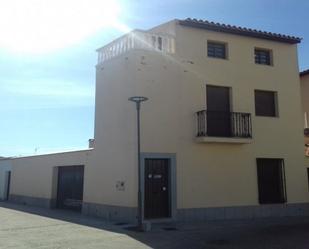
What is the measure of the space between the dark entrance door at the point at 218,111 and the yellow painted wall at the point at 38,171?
5.70 meters

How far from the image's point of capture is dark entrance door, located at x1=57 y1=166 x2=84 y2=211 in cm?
1931

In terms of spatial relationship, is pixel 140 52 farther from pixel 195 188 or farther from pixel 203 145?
pixel 195 188

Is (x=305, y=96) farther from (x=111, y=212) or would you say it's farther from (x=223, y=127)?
(x=111, y=212)

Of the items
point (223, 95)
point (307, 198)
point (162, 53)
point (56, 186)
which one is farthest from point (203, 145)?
point (56, 186)

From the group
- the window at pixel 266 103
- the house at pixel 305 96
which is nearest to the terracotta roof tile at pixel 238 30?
the window at pixel 266 103

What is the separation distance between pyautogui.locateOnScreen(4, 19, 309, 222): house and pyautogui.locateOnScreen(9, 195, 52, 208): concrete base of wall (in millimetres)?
3217

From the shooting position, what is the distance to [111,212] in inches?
632

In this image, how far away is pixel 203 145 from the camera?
1636cm

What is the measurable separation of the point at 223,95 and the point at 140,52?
4.01m

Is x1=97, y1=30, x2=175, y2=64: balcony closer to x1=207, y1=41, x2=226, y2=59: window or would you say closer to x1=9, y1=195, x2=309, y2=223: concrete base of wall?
x1=207, y1=41, x2=226, y2=59: window

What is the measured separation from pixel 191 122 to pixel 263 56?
524 cm

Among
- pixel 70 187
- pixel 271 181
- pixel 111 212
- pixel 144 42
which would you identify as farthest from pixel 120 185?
pixel 271 181

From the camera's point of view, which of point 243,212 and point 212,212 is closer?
point 212,212

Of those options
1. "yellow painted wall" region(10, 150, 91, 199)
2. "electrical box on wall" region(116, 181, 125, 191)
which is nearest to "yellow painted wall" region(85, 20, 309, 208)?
"electrical box on wall" region(116, 181, 125, 191)
